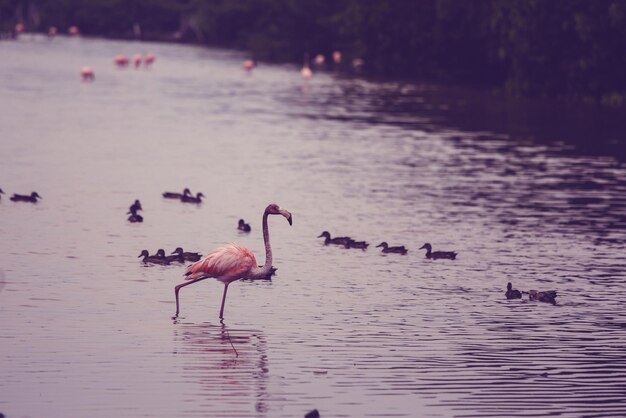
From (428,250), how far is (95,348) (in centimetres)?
960

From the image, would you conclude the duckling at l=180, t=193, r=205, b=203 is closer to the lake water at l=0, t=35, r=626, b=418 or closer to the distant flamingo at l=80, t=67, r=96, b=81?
the lake water at l=0, t=35, r=626, b=418

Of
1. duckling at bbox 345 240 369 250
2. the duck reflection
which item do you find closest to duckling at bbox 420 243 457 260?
duckling at bbox 345 240 369 250

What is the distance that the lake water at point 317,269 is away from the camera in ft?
56.0

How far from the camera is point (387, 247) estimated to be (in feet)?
89.1

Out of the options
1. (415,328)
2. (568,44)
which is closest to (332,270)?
(415,328)

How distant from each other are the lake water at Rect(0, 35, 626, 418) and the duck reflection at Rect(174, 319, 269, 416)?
0.16 ft

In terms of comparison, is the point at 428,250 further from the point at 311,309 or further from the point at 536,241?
the point at 311,309

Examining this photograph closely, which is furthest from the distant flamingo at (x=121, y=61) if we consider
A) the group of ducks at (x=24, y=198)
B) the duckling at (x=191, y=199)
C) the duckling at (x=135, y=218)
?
the duckling at (x=135, y=218)

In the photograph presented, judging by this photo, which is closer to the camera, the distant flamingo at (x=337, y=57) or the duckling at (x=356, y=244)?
the duckling at (x=356, y=244)

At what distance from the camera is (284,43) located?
338 ft

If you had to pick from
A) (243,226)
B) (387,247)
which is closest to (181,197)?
(243,226)

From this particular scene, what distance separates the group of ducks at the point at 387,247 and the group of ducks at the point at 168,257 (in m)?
3.48

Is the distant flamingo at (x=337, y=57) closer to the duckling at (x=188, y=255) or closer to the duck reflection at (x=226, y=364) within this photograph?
the duckling at (x=188, y=255)

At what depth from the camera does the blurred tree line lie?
64269mm
